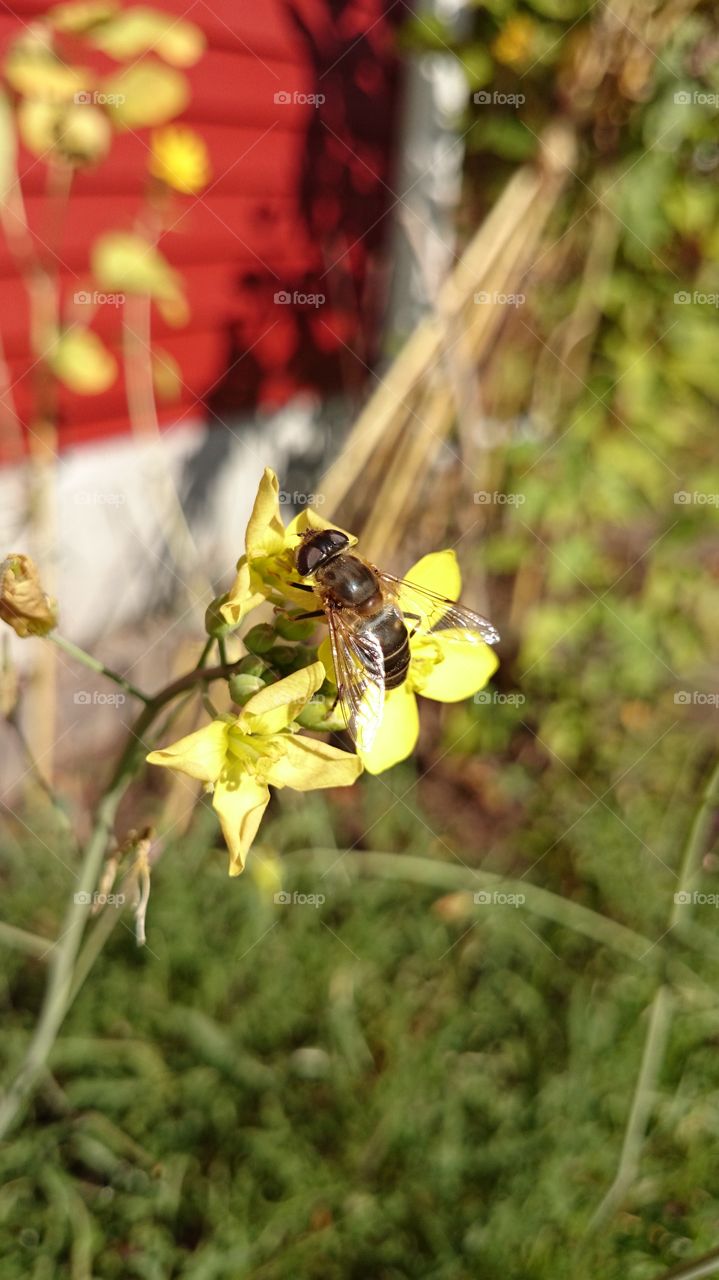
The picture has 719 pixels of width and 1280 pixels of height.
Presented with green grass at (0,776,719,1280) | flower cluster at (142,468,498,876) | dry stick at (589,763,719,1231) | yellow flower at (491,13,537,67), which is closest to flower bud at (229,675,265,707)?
flower cluster at (142,468,498,876)

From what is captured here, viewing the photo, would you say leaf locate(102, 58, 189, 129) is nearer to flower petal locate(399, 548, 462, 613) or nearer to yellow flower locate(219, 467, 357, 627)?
yellow flower locate(219, 467, 357, 627)

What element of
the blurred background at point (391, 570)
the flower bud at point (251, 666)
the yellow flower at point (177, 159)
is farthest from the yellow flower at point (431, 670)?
the yellow flower at point (177, 159)

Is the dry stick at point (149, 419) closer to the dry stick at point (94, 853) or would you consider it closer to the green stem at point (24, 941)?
the green stem at point (24, 941)

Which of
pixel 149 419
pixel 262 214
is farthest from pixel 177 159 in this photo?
pixel 149 419

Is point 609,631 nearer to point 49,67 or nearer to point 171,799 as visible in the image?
point 171,799

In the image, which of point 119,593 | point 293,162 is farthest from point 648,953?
point 293,162
